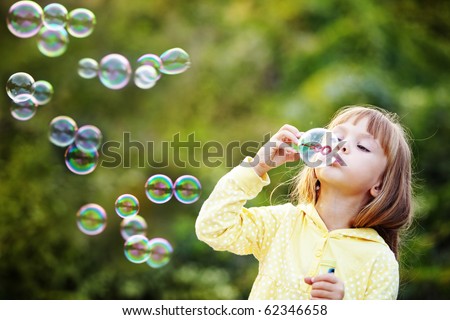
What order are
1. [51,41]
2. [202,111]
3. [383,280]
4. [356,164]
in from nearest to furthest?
1. [383,280]
2. [356,164]
3. [51,41]
4. [202,111]

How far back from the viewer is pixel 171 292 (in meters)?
5.06

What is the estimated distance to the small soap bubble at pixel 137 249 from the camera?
2873mm

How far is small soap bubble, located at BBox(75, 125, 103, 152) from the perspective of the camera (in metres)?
3.21

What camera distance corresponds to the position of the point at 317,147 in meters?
2.27

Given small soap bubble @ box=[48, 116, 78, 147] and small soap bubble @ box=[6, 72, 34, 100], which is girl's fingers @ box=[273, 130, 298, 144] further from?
small soap bubble @ box=[6, 72, 34, 100]

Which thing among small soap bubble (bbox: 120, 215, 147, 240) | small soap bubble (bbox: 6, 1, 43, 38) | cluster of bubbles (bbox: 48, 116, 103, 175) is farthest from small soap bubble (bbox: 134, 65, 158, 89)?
small soap bubble (bbox: 120, 215, 147, 240)

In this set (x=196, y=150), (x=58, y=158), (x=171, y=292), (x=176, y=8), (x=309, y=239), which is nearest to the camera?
(x=309, y=239)

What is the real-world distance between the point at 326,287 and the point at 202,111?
458cm

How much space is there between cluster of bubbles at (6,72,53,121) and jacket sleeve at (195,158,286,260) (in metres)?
1.39

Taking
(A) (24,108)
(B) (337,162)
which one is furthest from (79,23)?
(B) (337,162)

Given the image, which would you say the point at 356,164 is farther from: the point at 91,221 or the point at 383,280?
the point at 91,221
